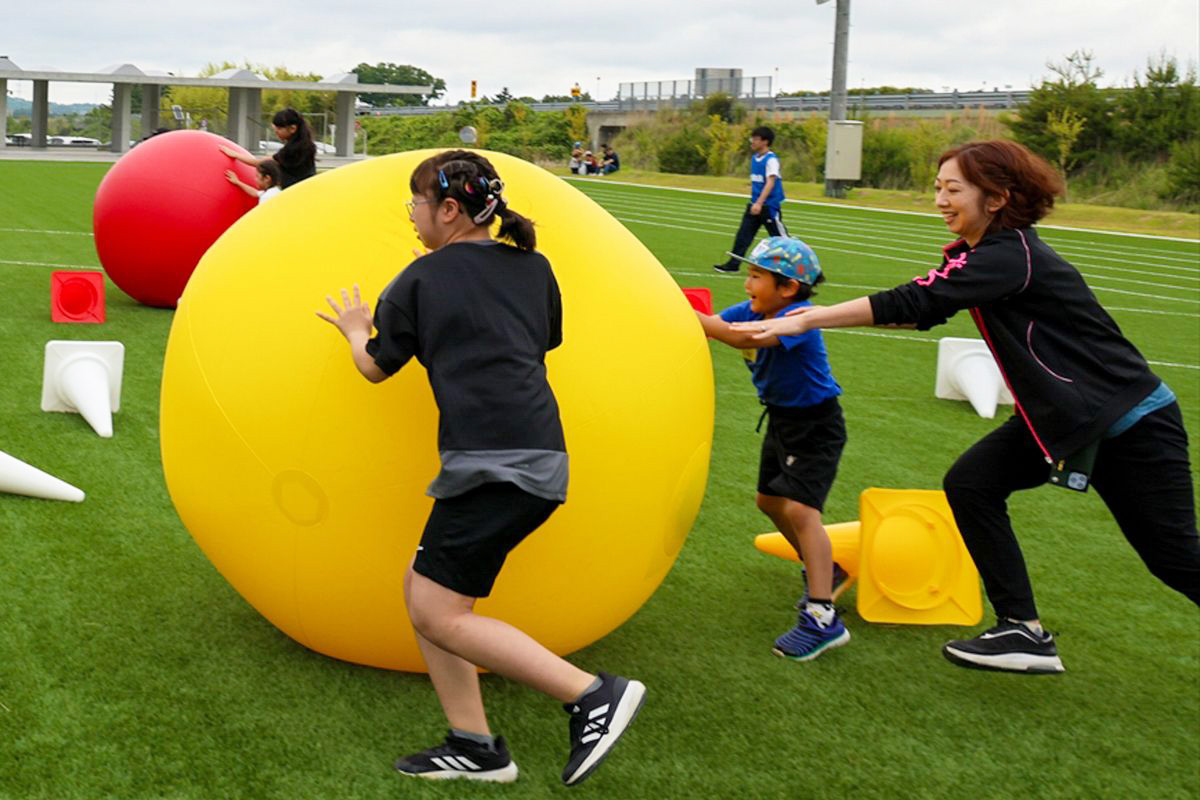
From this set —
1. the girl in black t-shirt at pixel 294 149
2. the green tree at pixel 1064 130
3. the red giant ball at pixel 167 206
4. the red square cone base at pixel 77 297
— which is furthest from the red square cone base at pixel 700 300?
the green tree at pixel 1064 130

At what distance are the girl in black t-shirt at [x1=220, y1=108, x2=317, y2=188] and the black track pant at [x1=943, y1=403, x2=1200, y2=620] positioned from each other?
282 inches

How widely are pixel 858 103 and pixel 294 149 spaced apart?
58840mm

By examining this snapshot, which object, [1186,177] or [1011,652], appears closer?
[1011,652]

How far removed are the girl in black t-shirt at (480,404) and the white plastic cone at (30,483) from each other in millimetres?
3063

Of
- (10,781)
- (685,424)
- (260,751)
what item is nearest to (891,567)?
(685,424)

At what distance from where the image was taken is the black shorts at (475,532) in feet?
11.9

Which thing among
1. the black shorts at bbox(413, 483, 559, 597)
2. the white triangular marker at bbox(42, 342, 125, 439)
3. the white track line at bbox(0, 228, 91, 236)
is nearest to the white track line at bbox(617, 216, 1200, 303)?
the white track line at bbox(0, 228, 91, 236)

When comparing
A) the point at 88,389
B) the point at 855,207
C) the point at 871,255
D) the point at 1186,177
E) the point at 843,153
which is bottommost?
the point at 88,389

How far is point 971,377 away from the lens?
9.68 meters

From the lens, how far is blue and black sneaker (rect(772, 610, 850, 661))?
510cm

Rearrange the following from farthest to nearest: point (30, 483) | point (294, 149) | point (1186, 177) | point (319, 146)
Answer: point (319, 146), point (1186, 177), point (294, 149), point (30, 483)

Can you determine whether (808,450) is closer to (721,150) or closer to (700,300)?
(700,300)

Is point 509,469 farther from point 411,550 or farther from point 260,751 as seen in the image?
point 260,751

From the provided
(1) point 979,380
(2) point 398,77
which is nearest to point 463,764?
(1) point 979,380
